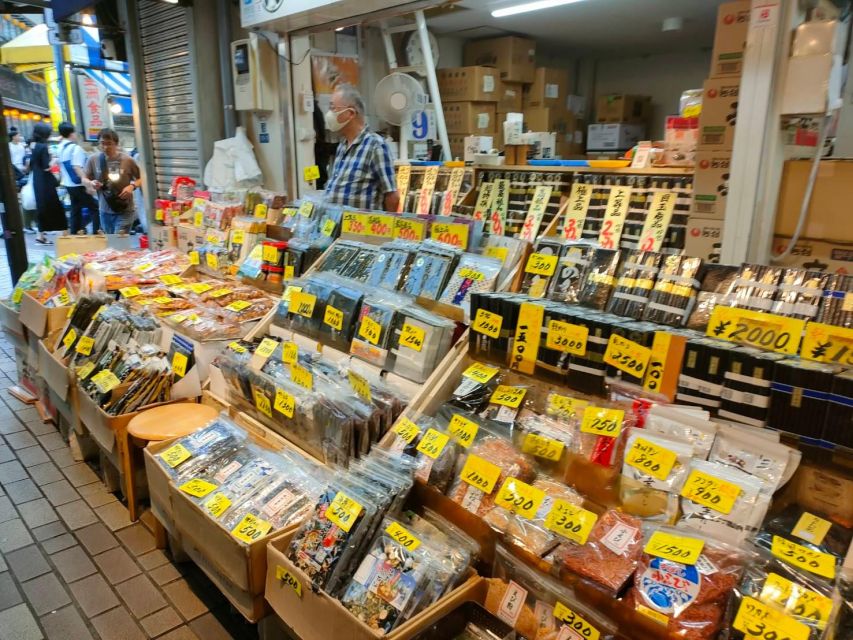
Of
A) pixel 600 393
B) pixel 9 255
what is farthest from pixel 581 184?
pixel 9 255

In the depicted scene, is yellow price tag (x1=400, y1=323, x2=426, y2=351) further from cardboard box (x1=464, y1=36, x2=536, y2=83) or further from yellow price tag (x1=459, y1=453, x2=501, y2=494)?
cardboard box (x1=464, y1=36, x2=536, y2=83)

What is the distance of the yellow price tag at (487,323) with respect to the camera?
6.60 ft

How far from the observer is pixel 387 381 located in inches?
89.7

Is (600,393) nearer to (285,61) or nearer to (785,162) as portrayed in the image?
(785,162)

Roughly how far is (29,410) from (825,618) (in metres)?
4.68

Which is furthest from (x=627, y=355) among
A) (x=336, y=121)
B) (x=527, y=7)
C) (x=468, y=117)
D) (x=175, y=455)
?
(x=468, y=117)

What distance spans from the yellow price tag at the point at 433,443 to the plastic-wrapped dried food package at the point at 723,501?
0.71 metres

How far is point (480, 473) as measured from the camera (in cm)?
177

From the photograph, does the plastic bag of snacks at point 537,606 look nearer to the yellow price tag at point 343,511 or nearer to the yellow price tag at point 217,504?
the yellow price tag at point 343,511

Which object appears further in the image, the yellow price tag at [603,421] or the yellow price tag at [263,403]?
the yellow price tag at [263,403]

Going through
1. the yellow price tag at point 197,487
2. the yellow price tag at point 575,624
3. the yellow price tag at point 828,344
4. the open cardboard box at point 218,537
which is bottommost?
the open cardboard box at point 218,537

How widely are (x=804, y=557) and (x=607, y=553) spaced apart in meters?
0.42

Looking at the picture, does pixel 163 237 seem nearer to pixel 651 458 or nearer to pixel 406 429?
pixel 406 429

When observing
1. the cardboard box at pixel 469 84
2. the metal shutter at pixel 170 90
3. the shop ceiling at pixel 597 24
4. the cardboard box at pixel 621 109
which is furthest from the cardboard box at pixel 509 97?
the metal shutter at pixel 170 90
